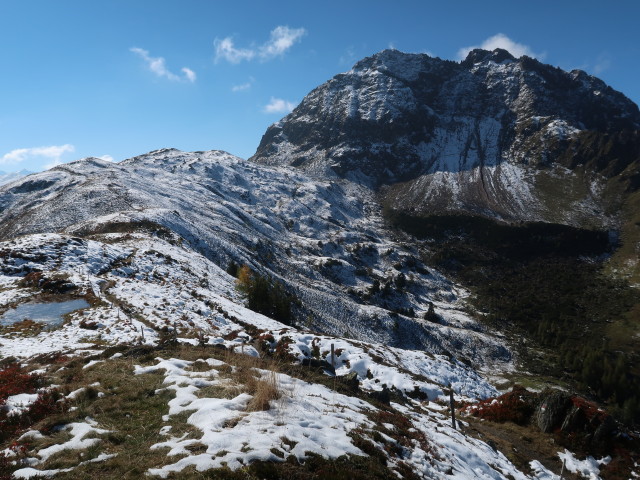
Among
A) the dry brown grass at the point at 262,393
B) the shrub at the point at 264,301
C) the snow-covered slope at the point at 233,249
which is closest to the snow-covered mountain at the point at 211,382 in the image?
the dry brown grass at the point at 262,393

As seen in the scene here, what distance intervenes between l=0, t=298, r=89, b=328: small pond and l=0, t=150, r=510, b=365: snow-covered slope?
16.2 feet

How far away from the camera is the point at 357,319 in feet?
301

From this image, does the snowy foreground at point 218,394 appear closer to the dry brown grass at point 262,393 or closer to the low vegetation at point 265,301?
the dry brown grass at point 262,393

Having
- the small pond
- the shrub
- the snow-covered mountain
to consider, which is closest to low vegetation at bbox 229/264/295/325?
the shrub

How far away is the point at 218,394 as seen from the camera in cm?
1151

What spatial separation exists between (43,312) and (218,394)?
27.0m

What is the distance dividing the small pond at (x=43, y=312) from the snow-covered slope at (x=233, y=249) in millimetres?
4943

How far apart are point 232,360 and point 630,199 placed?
835 feet

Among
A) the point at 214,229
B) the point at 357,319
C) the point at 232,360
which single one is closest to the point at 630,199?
the point at 357,319

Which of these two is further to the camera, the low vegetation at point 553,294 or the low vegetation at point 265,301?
the low vegetation at point 553,294

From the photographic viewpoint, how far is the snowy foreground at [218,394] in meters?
8.56

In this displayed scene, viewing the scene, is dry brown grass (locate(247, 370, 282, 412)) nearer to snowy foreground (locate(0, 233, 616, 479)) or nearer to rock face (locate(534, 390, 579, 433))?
snowy foreground (locate(0, 233, 616, 479))

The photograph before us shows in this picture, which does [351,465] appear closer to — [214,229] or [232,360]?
[232,360]

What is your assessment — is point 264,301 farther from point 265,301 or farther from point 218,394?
point 218,394
